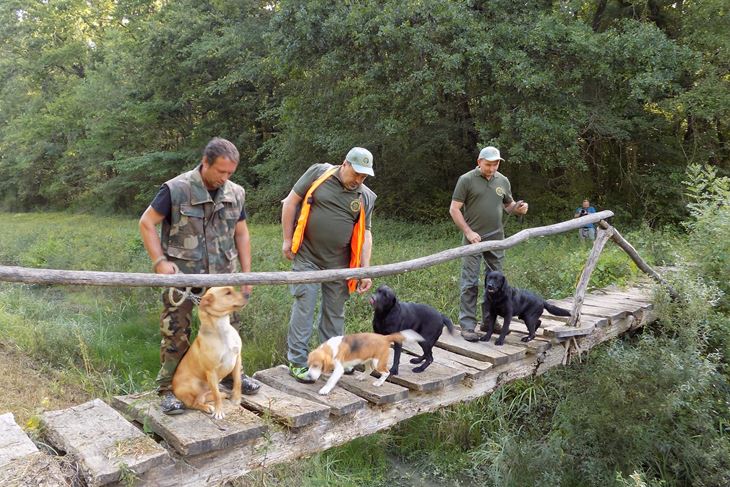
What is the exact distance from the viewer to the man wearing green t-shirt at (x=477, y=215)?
540 cm

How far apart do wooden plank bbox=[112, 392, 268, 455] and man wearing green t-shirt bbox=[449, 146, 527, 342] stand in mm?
2760

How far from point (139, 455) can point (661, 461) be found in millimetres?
4750

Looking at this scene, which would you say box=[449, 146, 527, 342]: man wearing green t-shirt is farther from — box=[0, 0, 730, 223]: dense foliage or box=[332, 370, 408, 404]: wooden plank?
box=[0, 0, 730, 223]: dense foliage

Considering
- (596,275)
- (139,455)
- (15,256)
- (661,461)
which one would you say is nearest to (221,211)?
(139,455)

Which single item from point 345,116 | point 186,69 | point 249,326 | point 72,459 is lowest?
point 249,326

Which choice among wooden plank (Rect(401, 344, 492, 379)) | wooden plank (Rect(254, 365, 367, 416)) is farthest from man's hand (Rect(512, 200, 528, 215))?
wooden plank (Rect(254, 365, 367, 416))

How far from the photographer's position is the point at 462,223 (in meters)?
5.40

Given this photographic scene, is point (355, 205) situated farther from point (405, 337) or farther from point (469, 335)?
point (469, 335)

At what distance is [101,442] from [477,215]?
387 centimetres

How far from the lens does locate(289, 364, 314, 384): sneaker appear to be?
3874 millimetres

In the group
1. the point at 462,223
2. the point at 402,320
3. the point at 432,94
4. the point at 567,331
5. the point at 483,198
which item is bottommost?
the point at 567,331

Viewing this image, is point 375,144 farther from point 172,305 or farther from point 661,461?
point 172,305

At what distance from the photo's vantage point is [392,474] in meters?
5.33

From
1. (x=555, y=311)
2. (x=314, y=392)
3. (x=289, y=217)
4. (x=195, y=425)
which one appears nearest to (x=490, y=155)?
(x=555, y=311)
